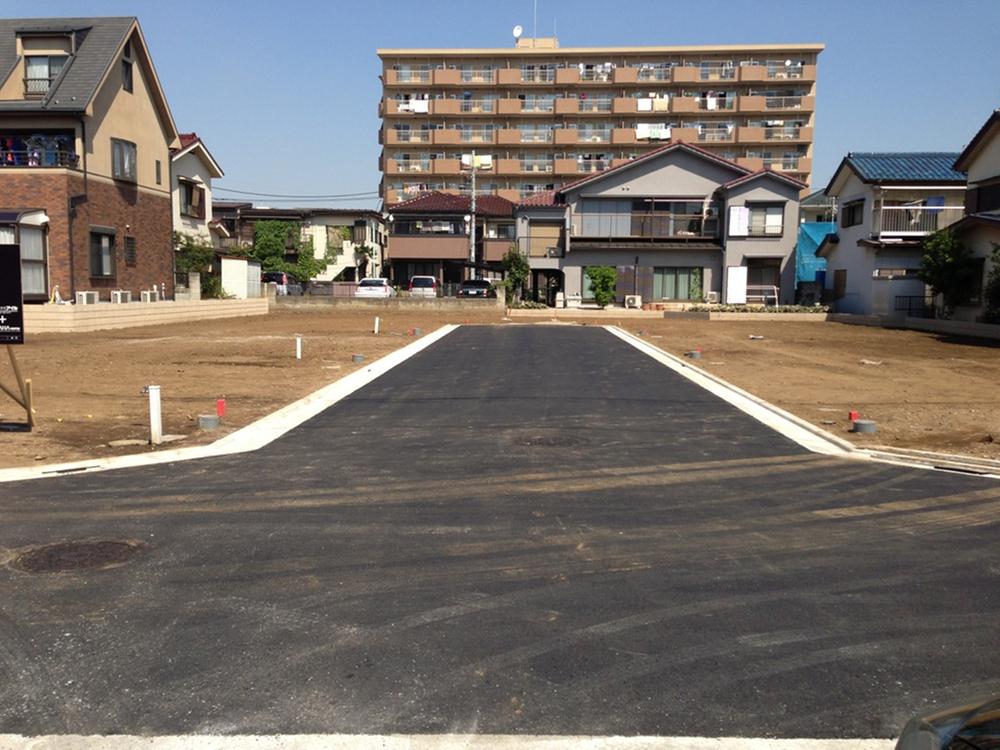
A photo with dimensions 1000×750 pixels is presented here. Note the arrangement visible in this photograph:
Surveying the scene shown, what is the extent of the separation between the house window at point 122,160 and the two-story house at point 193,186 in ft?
22.0

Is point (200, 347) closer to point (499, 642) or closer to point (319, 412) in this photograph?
point (319, 412)

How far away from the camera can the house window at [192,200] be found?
4381 centimetres

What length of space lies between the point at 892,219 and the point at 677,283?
12925 mm

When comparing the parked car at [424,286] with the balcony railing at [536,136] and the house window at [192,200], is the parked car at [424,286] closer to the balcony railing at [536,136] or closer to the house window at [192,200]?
the house window at [192,200]

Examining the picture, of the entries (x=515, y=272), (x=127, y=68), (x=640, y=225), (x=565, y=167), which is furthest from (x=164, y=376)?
(x=565, y=167)

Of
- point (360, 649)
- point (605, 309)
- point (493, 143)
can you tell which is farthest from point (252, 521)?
point (493, 143)

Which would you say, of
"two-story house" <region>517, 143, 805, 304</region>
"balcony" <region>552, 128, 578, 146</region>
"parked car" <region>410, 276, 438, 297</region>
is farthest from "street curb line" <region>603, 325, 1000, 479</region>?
"balcony" <region>552, 128, 578, 146</region>

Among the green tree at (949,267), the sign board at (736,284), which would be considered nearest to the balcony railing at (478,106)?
the sign board at (736,284)

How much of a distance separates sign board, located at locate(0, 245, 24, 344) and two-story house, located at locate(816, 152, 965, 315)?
1423 inches

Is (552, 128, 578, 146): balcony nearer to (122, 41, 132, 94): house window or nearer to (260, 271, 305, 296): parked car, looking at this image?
(260, 271, 305, 296): parked car

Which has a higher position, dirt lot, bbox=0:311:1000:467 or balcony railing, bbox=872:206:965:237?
balcony railing, bbox=872:206:965:237

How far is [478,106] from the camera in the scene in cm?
6881

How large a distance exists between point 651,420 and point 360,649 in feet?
26.6

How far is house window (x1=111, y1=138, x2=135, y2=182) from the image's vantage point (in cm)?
3275
